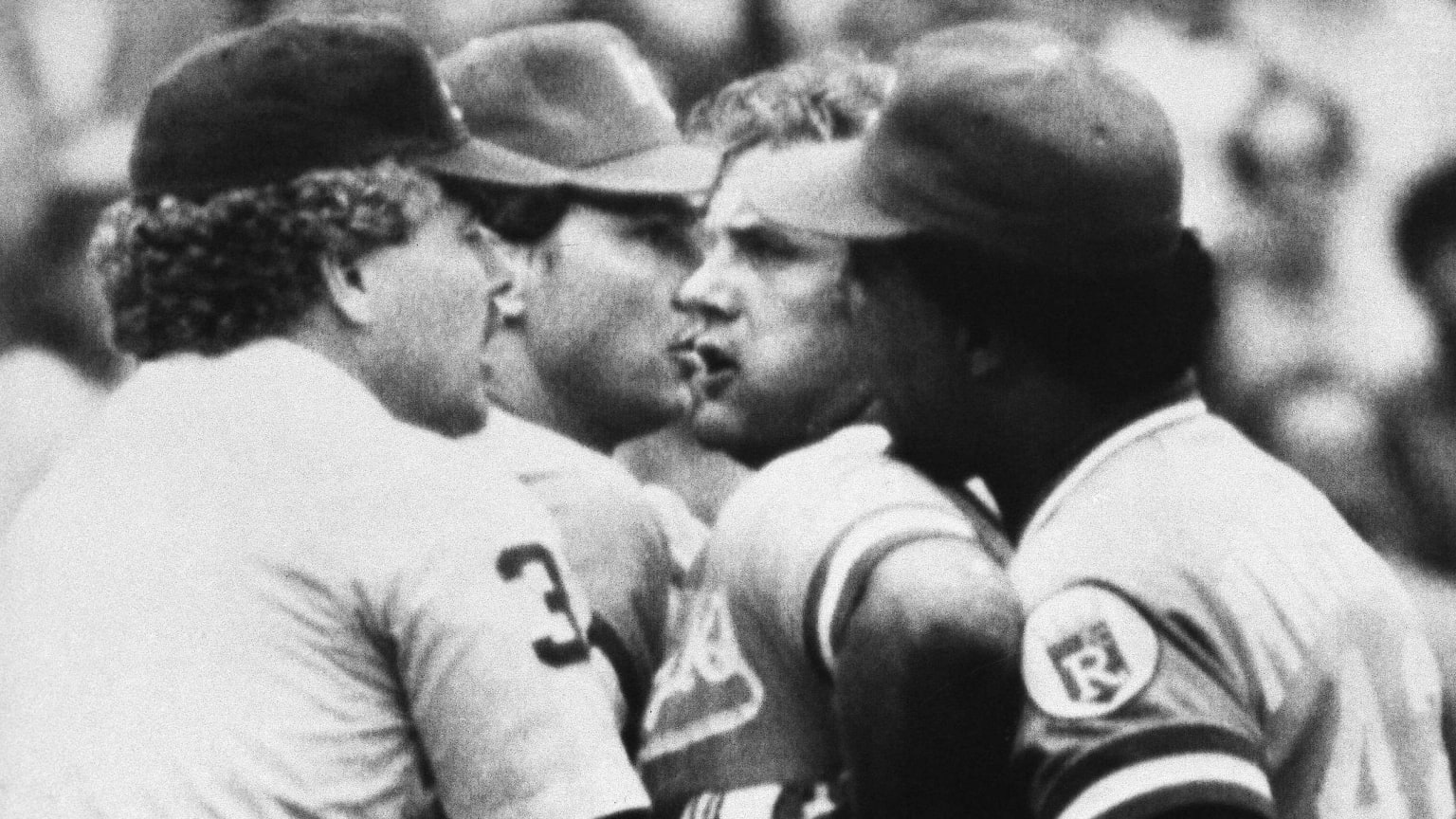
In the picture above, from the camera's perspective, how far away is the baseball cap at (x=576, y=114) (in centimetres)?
414

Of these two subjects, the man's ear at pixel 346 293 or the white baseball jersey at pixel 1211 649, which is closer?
the white baseball jersey at pixel 1211 649

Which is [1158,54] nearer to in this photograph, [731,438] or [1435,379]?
[1435,379]

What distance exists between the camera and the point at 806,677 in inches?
124

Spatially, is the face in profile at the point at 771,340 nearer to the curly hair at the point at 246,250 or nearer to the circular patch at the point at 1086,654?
the curly hair at the point at 246,250

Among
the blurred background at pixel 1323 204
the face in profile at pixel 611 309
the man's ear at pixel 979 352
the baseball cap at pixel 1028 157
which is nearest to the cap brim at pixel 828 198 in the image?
the baseball cap at pixel 1028 157

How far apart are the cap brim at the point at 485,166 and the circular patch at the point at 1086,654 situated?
882 millimetres

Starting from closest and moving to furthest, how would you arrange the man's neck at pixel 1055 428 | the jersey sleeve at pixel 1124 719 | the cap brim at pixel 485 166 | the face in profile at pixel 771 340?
the jersey sleeve at pixel 1124 719
the man's neck at pixel 1055 428
the cap brim at pixel 485 166
the face in profile at pixel 771 340

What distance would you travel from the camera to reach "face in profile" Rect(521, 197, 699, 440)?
426 centimetres

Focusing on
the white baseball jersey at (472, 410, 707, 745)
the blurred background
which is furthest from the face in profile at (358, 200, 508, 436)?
the blurred background

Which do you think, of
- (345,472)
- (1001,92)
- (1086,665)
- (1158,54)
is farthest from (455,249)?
(1158,54)

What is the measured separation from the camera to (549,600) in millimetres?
2996

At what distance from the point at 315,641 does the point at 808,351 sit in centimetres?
108

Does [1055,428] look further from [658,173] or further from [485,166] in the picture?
[658,173]

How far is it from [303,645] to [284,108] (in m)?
0.58
